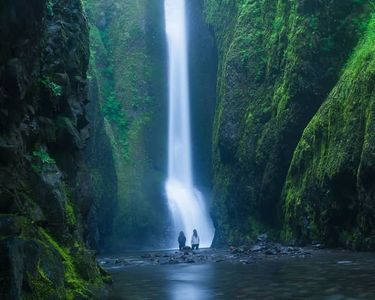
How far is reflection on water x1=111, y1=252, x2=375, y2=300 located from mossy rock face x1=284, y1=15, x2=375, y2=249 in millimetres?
4282

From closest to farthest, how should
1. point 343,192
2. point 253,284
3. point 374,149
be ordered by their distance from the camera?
point 253,284 → point 374,149 → point 343,192

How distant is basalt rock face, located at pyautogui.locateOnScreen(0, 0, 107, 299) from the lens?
8.62 meters

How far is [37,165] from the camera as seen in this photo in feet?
39.1

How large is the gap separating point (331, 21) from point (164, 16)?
34707 mm

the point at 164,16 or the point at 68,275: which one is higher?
the point at 164,16

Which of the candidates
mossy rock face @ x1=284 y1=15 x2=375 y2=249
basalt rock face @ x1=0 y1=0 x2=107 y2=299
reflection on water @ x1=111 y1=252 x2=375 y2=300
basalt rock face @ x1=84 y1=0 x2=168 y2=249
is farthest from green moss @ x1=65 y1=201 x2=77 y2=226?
basalt rock face @ x1=84 y1=0 x2=168 y2=249

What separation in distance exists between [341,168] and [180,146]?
3076 cm

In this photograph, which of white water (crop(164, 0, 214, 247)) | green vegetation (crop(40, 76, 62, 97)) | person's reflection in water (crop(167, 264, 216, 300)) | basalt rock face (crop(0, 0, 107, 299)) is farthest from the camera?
white water (crop(164, 0, 214, 247))

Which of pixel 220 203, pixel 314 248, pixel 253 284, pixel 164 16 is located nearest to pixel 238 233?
pixel 220 203

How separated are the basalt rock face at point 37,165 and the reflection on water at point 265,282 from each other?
6.21ft

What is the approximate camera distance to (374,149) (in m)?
20.7

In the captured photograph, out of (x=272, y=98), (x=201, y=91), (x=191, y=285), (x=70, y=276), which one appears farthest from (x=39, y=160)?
(x=201, y=91)

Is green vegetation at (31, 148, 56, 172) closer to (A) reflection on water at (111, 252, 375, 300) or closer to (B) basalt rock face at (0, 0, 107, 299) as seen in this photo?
(B) basalt rock face at (0, 0, 107, 299)

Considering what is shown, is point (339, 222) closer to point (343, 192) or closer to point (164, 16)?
point (343, 192)
